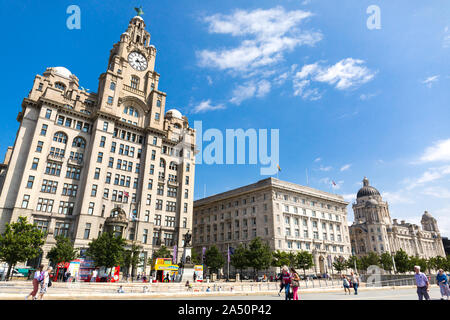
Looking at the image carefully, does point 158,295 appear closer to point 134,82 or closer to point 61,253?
point 61,253

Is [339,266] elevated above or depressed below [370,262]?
below

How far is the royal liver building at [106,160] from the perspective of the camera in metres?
47.7

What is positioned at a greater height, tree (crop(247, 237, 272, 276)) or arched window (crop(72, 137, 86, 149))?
arched window (crop(72, 137, 86, 149))

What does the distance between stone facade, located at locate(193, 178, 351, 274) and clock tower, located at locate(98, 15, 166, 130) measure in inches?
1264

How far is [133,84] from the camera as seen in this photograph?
6506cm

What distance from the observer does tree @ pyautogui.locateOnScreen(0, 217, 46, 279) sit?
3450cm

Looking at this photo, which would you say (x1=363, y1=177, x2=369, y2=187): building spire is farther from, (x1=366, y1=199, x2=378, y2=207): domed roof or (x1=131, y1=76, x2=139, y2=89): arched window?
(x1=131, y1=76, x2=139, y2=89): arched window

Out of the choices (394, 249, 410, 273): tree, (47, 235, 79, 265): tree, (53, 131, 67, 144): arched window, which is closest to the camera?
(47, 235, 79, 265): tree

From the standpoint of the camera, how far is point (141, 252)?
177 feet

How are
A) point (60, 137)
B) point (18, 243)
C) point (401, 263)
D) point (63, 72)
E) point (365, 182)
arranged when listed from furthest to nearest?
point (365, 182)
point (401, 263)
point (63, 72)
point (60, 137)
point (18, 243)

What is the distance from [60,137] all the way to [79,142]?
11.2 feet

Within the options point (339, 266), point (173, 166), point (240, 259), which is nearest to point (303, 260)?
point (240, 259)

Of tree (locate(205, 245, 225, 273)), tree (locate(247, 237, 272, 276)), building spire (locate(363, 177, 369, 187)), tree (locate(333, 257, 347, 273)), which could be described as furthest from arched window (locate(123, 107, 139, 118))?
building spire (locate(363, 177, 369, 187))

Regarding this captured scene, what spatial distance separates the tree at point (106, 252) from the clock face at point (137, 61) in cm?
4291
